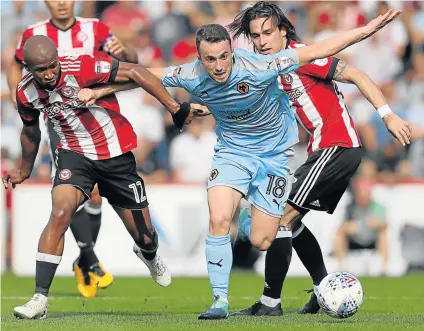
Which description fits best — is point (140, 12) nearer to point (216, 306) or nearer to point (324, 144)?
point (324, 144)

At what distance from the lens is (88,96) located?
342 inches

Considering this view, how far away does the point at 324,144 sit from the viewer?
30.2 feet

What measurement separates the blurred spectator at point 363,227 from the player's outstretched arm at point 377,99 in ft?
19.9

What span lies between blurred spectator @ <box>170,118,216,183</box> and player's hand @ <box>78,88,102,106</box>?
6.89 m

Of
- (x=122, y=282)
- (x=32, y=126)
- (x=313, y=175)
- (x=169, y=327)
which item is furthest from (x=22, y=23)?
(x=169, y=327)

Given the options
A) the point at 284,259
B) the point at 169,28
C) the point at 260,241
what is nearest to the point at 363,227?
the point at 169,28

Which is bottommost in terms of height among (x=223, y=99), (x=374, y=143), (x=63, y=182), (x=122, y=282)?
(x=122, y=282)

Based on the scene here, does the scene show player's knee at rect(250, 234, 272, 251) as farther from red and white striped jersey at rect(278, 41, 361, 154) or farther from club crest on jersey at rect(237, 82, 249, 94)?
club crest on jersey at rect(237, 82, 249, 94)

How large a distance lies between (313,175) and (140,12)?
9.09 meters

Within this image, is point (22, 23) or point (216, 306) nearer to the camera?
point (216, 306)

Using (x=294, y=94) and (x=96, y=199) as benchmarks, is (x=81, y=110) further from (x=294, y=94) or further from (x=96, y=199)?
(x=96, y=199)

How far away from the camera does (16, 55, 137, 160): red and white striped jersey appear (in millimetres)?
8906

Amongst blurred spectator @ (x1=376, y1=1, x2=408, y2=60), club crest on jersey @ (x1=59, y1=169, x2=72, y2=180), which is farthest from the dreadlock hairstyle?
blurred spectator @ (x1=376, y1=1, x2=408, y2=60)

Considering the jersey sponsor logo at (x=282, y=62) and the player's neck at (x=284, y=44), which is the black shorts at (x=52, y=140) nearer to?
the player's neck at (x=284, y=44)
